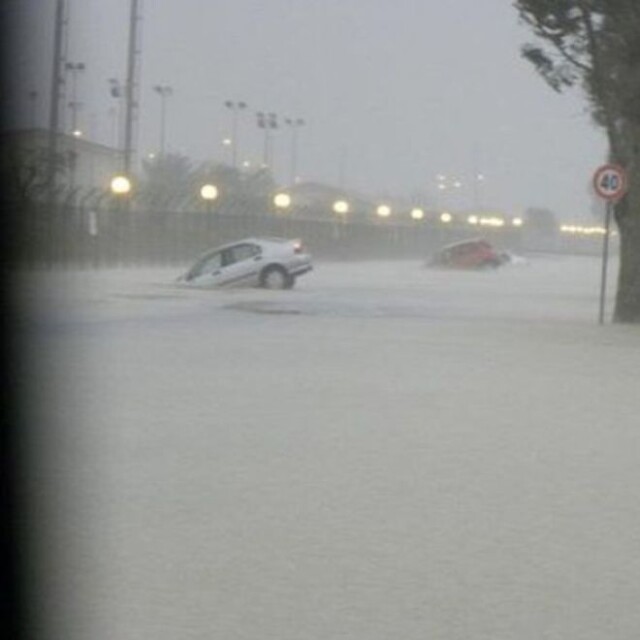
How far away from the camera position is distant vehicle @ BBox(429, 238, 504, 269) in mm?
83250

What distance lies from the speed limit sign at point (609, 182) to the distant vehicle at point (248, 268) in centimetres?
1746

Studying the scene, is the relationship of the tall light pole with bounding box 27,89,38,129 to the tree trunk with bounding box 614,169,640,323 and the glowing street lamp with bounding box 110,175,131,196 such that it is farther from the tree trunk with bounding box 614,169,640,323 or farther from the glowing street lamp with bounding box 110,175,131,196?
the tree trunk with bounding box 614,169,640,323

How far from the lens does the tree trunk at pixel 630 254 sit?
33906 mm

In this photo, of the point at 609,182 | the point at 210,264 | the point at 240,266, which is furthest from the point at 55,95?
the point at 609,182

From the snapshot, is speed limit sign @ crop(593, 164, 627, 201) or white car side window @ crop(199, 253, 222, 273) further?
white car side window @ crop(199, 253, 222, 273)

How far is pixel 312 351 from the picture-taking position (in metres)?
25.6

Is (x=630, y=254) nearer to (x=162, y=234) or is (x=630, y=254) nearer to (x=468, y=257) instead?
(x=162, y=234)

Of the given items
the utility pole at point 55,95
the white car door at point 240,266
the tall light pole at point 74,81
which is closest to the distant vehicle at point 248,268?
the white car door at point 240,266

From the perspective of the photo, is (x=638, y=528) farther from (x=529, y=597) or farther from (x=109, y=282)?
(x=109, y=282)

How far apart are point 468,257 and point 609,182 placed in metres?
50.7

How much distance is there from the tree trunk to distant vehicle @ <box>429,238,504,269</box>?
47.8m

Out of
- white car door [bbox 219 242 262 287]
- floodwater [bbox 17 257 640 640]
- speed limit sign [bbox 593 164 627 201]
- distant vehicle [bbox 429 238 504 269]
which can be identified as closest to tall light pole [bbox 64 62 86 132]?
white car door [bbox 219 242 262 287]

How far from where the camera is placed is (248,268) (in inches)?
1969

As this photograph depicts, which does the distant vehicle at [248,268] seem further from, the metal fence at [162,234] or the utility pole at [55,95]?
the metal fence at [162,234]
